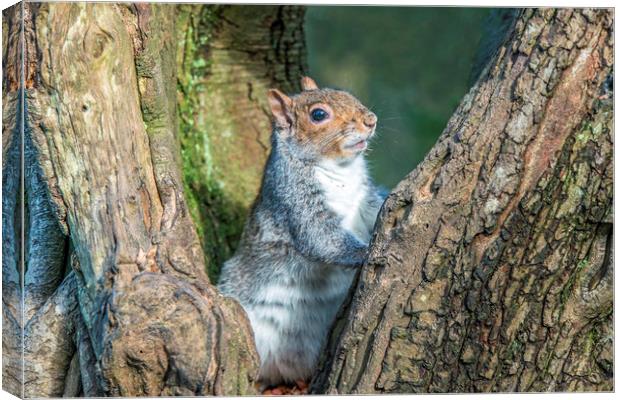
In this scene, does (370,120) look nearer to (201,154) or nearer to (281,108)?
(281,108)

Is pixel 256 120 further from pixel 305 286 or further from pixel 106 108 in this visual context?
pixel 106 108

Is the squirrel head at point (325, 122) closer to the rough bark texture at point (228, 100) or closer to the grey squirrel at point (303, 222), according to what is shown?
the grey squirrel at point (303, 222)

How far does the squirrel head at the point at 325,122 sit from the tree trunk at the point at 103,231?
64cm

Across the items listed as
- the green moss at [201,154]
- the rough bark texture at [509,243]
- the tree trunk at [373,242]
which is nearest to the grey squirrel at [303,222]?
the tree trunk at [373,242]

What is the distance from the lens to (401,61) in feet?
27.0

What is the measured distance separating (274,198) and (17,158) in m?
1.30

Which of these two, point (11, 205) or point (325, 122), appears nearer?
point (11, 205)

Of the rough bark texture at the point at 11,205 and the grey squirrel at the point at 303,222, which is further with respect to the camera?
the grey squirrel at the point at 303,222

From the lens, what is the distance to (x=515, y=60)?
12.6ft

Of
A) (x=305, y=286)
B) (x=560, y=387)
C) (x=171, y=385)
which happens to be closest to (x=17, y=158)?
(x=171, y=385)

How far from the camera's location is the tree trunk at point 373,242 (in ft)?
12.3

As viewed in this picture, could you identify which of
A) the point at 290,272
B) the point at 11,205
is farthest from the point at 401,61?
the point at 11,205

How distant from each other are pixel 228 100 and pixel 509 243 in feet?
8.32

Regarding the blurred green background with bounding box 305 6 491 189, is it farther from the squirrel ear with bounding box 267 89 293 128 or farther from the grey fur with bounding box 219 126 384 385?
the grey fur with bounding box 219 126 384 385
